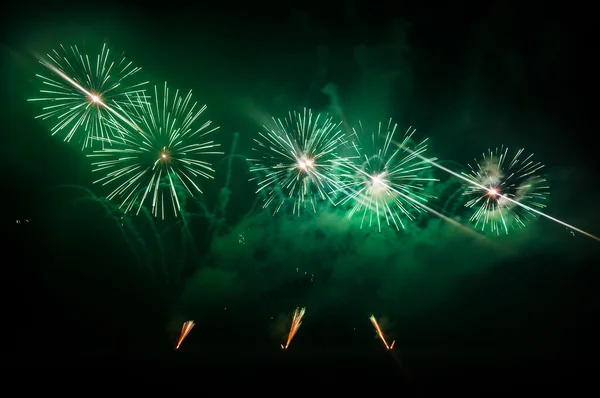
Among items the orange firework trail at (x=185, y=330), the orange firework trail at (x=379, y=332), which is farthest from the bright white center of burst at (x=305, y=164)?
the orange firework trail at (x=379, y=332)

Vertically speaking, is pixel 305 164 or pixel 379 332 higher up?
pixel 379 332

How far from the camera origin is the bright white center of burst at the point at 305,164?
14.0 metres

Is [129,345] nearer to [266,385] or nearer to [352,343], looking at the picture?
[266,385]

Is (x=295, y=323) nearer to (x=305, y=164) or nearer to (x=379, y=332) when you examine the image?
(x=379, y=332)

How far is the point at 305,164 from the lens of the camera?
14.1m

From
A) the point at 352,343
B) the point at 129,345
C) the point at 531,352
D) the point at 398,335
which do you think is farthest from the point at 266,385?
the point at 531,352

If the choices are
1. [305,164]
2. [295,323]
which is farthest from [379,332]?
[305,164]

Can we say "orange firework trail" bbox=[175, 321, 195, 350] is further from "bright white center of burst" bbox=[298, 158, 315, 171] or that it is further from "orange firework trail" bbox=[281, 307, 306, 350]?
"bright white center of burst" bbox=[298, 158, 315, 171]

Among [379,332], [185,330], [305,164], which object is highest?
[379,332]

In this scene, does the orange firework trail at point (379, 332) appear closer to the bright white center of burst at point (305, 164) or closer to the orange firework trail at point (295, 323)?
the orange firework trail at point (295, 323)

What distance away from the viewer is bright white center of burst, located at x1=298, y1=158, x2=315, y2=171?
46.0 ft

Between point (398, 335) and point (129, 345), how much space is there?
1085 inches

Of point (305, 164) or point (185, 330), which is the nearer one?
point (305, 164)

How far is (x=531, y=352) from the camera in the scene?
1166 inches
